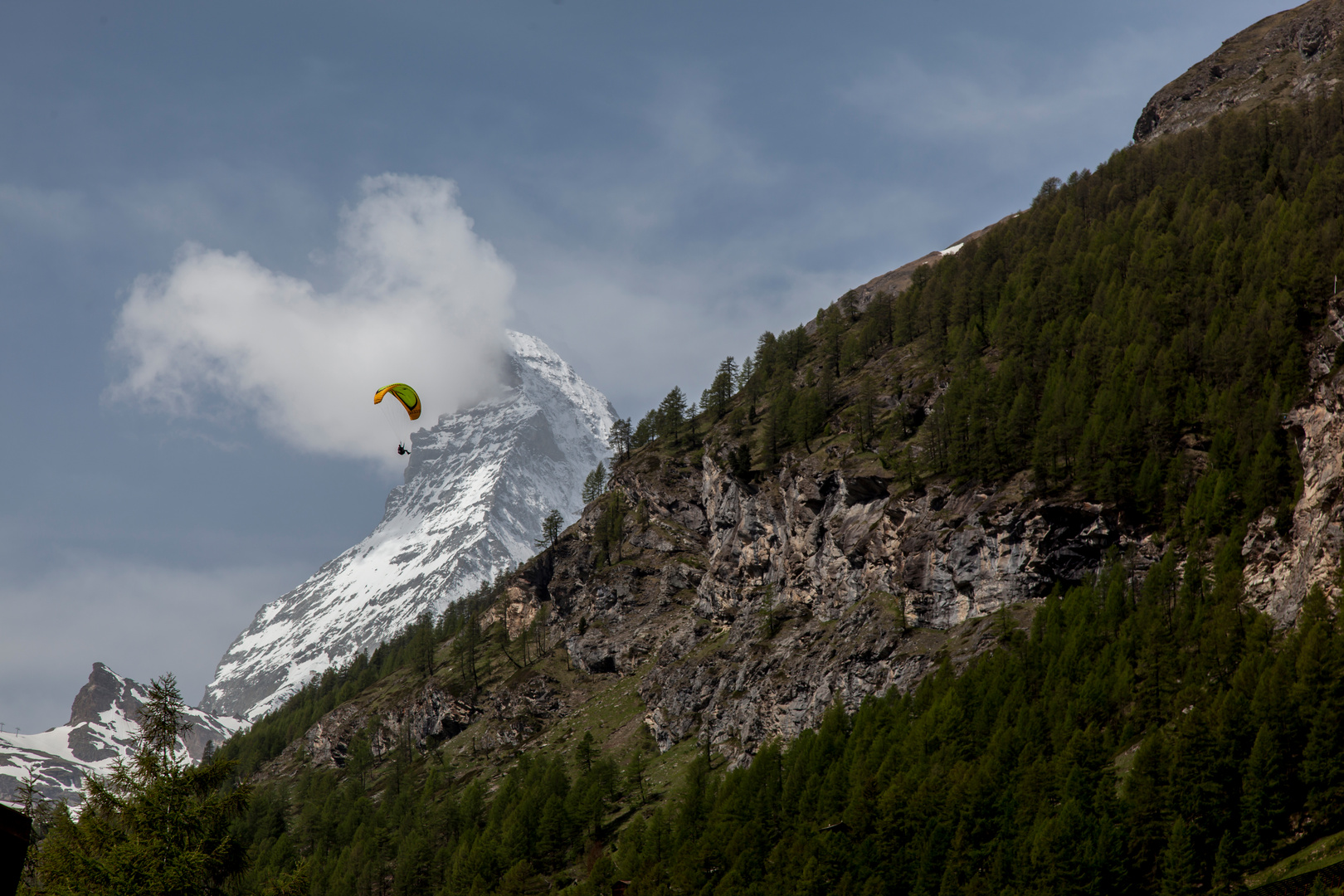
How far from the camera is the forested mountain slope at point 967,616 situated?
2598 inches

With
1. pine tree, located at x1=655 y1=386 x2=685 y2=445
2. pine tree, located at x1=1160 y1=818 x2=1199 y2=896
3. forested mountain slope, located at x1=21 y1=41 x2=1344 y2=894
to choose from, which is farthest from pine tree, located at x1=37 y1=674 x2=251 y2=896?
pine tree, located at x1=655 y1=386 x2=685 y2=445

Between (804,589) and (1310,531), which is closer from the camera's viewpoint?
(1310,531)

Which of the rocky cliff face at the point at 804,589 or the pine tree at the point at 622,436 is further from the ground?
the pine tree at the point at 622,436

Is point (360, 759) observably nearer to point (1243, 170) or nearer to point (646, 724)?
point (646, 724)

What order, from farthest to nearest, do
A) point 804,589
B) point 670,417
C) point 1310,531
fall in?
point 670,417 → point 804,589 → point 1310,531

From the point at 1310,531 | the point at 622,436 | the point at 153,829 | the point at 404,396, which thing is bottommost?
the point at 1310,531

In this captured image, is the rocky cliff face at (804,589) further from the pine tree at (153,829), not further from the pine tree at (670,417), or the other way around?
the pine tree at (153,829)

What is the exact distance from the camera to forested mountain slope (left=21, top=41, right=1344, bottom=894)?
66000 mm

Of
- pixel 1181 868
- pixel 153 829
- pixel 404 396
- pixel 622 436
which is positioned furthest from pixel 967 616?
pixel 622 436

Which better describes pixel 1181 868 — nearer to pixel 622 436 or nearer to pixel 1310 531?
pixel 1310 531

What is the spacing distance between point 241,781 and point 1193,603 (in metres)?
80.4

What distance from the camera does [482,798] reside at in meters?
125

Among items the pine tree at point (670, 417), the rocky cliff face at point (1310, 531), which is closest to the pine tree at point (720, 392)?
the pine tree at point (670, 417)

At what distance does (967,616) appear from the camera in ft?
331
